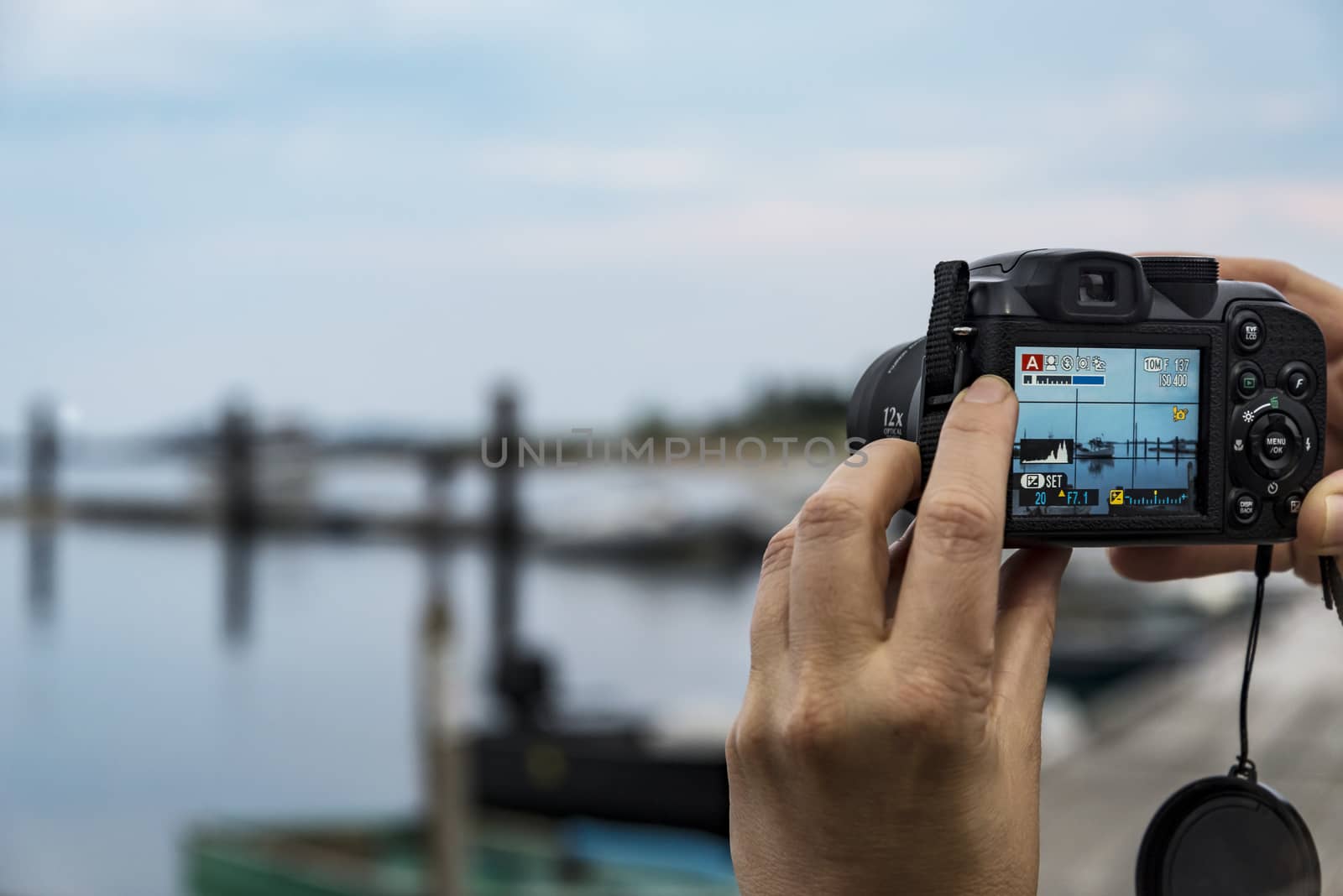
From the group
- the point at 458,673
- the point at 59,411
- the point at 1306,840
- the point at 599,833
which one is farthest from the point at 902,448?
the point at 599,833

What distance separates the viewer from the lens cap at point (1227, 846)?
554mm

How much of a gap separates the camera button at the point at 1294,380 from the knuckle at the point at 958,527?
8.7 inches

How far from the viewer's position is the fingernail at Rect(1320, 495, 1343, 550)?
0.48 m

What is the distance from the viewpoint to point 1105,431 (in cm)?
47

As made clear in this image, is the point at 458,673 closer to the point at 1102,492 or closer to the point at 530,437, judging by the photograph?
the point at 530,437

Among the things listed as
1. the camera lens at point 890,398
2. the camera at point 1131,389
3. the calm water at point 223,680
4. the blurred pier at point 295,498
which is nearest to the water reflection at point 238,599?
the calm water at point 223,680

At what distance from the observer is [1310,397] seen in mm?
500

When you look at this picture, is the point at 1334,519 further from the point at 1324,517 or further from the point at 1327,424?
the point at 1327,424

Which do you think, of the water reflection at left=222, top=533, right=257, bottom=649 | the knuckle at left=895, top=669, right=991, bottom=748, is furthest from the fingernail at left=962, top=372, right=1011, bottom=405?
the water reflection at left=222, top=533, right=257, bottom=649

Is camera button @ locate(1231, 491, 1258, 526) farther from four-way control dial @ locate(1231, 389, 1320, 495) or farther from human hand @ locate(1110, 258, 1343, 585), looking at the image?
human hand @ locate(1110, 258, 1343, 585)

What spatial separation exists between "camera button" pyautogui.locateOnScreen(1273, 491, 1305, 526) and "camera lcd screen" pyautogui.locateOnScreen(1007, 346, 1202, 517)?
37 mm

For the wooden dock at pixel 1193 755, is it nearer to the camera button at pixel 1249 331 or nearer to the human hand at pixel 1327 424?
the human hand at pixel 1327 424

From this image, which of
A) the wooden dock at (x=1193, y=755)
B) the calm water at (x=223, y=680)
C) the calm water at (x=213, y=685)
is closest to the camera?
the wooden dock at (x=1193, y=755)

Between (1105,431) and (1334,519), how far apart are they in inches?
4.3
